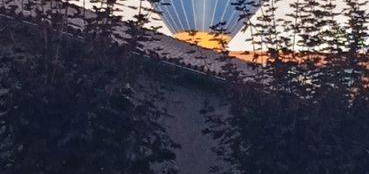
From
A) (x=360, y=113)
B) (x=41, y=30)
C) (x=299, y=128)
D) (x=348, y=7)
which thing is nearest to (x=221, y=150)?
(x=299, y=128)

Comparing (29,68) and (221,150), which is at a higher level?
(29,68)

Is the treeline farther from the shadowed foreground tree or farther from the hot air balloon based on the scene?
the hot air balloon

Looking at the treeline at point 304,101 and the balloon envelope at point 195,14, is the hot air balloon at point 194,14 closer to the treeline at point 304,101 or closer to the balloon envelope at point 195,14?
the balloon envelope at point 195,14

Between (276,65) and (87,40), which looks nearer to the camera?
(87,40)

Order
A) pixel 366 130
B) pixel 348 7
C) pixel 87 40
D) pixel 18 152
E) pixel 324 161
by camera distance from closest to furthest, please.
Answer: pixel 18 152
pixel 87 40
pixel 324 161
pixel 366 130
pixel 348 7

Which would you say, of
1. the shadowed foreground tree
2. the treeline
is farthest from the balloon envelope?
the shadowed foreground tree

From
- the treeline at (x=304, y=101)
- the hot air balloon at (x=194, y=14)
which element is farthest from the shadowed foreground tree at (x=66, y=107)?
the hot air balloon at (x=194, y=14)

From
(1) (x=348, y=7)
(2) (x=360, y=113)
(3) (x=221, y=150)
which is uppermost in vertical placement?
(1) (x=348, y=7)

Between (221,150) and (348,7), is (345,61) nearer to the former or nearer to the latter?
(348,7)

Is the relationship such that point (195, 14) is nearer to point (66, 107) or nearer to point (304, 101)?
point (304, 101)

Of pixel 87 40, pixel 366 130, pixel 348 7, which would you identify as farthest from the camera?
pixel 348 7
